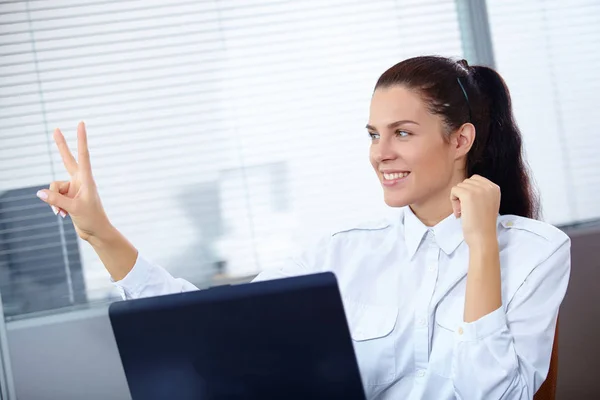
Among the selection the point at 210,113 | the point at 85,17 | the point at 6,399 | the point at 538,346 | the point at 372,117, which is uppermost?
the point at 85,17

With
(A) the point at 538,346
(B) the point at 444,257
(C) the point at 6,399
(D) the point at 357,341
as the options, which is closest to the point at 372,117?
(B) the point at 444,257

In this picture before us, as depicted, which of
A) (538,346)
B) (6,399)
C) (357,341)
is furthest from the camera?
(6,399)

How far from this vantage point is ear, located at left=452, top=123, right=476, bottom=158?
177cm

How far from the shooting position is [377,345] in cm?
165

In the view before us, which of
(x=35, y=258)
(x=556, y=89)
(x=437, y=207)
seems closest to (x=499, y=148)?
(x=437, y=207)

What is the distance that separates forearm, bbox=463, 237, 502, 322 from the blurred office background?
1344 millimetres

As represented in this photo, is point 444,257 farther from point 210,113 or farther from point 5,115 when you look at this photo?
point 5,115

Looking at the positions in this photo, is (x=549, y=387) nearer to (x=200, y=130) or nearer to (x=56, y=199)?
(x=56, y=199)

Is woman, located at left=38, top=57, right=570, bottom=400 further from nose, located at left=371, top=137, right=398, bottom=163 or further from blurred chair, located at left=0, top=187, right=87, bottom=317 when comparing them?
blurred chair, located at left=0, top=187, right=87, bottom=317

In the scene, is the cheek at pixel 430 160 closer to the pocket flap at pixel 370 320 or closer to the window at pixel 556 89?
the pocket flap at pixel 370 320

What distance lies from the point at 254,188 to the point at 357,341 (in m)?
1.19

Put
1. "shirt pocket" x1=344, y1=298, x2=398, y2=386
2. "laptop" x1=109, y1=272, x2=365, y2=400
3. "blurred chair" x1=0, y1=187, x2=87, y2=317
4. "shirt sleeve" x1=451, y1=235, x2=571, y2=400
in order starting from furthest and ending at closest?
"blurred chair" x1=0, y1=187, x2=87, y2=317 → "shirt pocket" x1=344, y1=298, x2=398, y2=386 → "shirt sleeve" x1=451, y1=235, x2=571, y2=400 → "laptop" x1=109, y1=272, x2=365, y2=400

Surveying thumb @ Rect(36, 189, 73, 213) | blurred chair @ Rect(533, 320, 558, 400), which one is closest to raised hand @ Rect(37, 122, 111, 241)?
thumb @ Rect(36, 189, 73, 213)

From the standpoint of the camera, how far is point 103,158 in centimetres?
270
